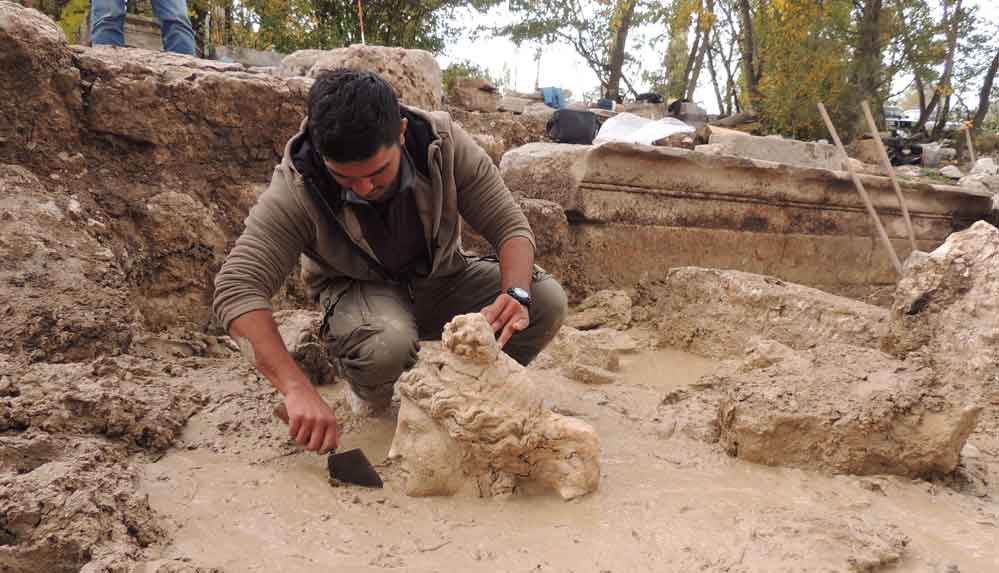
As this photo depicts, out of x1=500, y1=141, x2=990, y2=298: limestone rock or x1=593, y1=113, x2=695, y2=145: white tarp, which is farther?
x1=593, y1=113, x2=695, y2=145: white tarp

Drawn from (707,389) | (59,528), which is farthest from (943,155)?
(59,528)

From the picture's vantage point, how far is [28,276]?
215cm

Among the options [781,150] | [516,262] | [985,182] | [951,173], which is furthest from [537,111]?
[516,262]

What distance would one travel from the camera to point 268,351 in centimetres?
177

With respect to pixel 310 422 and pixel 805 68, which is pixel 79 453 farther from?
pixel 805 68

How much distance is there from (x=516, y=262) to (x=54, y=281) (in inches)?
61.4

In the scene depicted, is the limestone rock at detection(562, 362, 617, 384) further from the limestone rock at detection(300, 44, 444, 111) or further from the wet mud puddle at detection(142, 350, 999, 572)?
the limestone rock at detection(300, 44, 444, 111)

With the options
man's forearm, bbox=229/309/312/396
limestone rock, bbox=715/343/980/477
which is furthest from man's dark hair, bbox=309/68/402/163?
limestone rock, bbox=715/343/980/477

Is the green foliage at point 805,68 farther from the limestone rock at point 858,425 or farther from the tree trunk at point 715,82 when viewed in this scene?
the limestone rock at point 858,425

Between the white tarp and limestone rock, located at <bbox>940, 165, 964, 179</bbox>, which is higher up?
the white tarp

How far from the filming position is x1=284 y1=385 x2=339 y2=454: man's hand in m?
1.69

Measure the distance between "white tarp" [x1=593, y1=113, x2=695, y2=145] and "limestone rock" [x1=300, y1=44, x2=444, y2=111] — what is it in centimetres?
158

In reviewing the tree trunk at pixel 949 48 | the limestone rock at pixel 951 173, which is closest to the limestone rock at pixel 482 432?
the limestone rock at pixel 951 173

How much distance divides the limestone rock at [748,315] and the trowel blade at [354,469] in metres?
1.84
